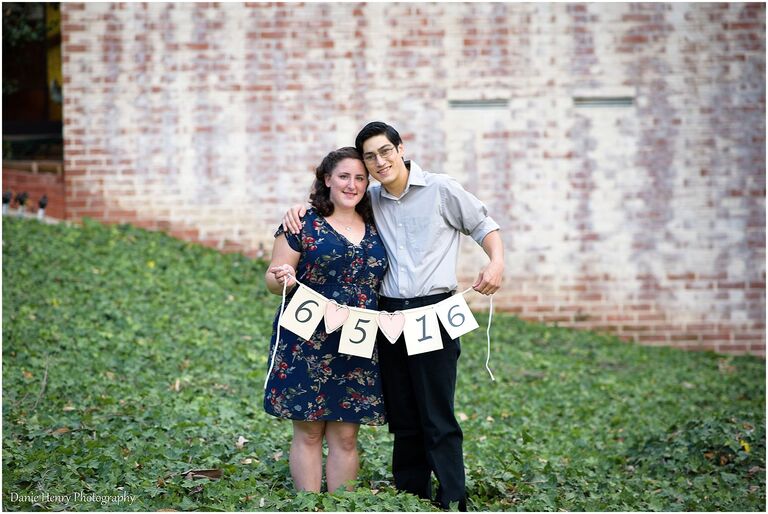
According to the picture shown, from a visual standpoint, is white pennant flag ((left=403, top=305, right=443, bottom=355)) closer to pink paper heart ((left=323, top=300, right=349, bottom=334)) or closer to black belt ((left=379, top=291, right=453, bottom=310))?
black belt ((left=379, top=291, right=453, bottom=310))

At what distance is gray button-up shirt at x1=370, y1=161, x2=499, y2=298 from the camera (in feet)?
14.1

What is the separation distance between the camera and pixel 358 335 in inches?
163

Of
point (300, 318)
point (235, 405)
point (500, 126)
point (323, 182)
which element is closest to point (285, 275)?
point (300, 318)

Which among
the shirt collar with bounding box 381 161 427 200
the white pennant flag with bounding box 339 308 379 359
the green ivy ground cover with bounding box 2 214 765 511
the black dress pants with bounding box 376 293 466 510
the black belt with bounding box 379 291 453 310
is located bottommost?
the green ivy ground cover with bounding box 2 214 765 511

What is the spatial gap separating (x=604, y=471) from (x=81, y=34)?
7.19m

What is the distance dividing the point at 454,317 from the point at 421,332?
0.17 metres

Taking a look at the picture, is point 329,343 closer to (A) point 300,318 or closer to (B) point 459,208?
(A) point 300,318

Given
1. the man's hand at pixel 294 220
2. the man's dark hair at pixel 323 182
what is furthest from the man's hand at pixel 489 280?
the man's hand at pixel 294 220

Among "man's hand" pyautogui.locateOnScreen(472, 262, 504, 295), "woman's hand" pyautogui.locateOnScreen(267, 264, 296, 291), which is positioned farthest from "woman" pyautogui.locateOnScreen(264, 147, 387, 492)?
"man's hand" pyautogui.locateOnScreen(472, 262, 504, 295)

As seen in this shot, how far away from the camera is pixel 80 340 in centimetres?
727

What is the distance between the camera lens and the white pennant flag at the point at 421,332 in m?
4.18

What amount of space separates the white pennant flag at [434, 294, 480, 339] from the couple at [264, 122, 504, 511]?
0.07 metres

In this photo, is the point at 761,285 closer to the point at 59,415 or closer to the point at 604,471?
the point at 604,471

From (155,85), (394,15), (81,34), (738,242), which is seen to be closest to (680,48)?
(738,242)
